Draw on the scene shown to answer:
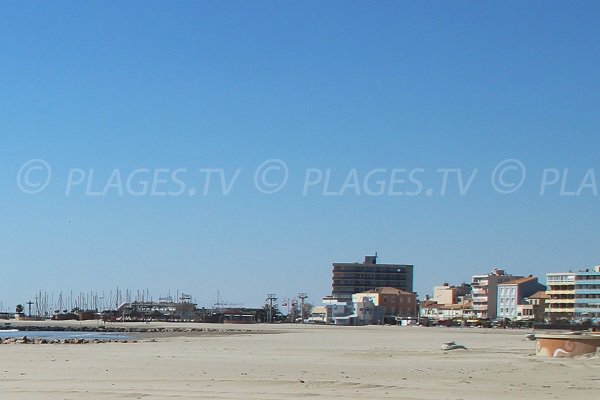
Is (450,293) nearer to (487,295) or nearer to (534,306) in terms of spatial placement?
(487,295)

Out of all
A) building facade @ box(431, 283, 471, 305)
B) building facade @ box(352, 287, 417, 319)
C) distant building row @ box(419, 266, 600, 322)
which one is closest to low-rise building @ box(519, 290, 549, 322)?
distant building row @ box(419, 266, 600, 322)

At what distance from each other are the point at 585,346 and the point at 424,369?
716 centimetres

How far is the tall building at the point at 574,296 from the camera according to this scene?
449 ft

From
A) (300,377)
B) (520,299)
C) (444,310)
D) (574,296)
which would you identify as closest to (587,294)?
(574,296)

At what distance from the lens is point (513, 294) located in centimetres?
15812

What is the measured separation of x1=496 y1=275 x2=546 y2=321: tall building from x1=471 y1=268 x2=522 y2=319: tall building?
179 centimetres

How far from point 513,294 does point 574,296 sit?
18290mm

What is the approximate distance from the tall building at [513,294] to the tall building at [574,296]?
35.7 ft

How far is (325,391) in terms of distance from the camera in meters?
18.9

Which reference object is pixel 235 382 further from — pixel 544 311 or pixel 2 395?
pixel 544 311

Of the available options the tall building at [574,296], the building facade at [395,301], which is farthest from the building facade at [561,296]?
the building facade at [395,301]

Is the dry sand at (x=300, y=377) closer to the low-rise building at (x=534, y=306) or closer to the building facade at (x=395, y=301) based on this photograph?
the low-rise building at (x=534, y=306)

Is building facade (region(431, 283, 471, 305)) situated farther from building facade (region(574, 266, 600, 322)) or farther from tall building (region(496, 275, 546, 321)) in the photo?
building facade (region(574, 266, 600, 322))

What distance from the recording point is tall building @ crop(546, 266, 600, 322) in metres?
137
